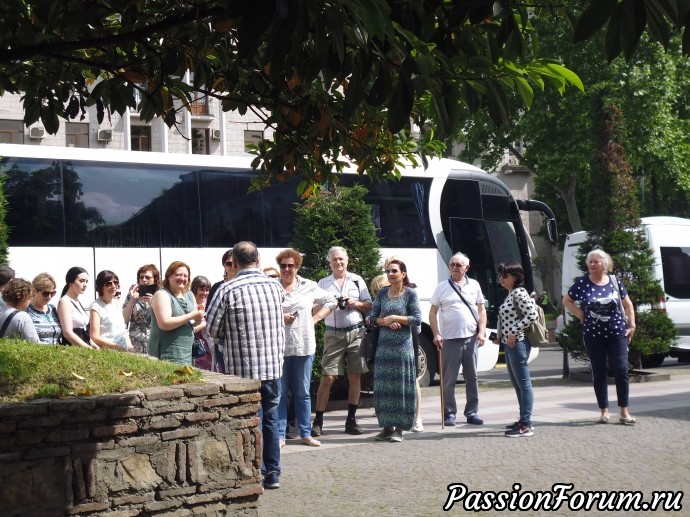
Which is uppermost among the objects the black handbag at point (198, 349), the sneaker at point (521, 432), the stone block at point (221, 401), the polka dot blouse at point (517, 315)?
the polka dot blouse at point (517, 315)

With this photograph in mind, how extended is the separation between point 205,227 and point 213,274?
83 cm

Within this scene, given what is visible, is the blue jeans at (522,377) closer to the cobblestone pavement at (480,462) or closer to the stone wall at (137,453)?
the cobblestone pavement at (480,462)

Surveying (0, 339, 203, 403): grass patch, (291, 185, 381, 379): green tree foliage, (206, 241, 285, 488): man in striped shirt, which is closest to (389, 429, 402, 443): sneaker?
(206, 241, 285, 488): man in striped shirt

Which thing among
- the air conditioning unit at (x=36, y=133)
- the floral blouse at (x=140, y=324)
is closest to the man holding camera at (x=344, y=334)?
the floral blouse at (x=140, y=324)

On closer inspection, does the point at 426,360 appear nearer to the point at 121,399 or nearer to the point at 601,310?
the point at 601,310

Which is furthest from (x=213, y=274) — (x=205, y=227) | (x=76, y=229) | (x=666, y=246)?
(x=666, y=246)

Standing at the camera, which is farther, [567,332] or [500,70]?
[567,332]

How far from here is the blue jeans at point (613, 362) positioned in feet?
36.0

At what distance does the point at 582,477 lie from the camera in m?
8.14

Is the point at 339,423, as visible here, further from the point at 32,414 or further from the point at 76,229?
the point at 32,414

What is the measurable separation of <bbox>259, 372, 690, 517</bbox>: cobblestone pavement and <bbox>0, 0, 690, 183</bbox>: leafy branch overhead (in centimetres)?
234

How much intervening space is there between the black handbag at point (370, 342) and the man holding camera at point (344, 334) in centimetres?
21

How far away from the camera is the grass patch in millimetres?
6031

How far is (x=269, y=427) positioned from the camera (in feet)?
26.5
